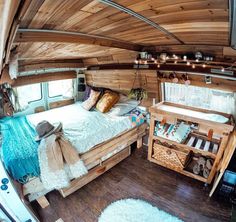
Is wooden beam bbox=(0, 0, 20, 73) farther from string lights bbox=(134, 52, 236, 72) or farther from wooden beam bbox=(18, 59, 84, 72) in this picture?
wooden beam bbox=(18, 59, 84, 72)

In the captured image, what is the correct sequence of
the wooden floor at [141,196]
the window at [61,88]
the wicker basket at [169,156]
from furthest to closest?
the window at [61,88], the wicker basket at [169,156], the wooden floor at [141,196]

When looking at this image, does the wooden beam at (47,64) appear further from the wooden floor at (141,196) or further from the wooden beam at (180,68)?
the wooden floor at (141,196)

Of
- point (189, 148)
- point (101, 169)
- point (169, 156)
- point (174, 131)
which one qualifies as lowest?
point (101, 169)

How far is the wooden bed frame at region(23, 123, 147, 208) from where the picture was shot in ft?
7.11

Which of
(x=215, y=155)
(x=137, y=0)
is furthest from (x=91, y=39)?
(x=215, y=155)

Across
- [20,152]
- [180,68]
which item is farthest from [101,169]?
[180,68]

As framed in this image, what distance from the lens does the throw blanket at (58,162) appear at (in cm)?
208

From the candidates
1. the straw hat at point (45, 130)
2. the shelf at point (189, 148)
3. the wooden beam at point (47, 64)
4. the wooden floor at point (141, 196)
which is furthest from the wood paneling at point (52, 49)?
the wooden floor at point (141, 196)

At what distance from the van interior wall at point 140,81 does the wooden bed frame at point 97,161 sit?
775 mm

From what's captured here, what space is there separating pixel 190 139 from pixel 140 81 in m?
1.40

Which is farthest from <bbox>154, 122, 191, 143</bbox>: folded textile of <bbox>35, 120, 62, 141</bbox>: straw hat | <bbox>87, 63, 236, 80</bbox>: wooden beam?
<bbox>35, 120, 62, 141</bbox>: straw hat

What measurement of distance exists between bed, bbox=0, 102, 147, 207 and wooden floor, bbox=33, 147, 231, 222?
14 centimetres

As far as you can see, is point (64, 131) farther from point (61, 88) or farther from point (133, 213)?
point (61, 88)

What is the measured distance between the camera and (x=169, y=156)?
283 centimetres
